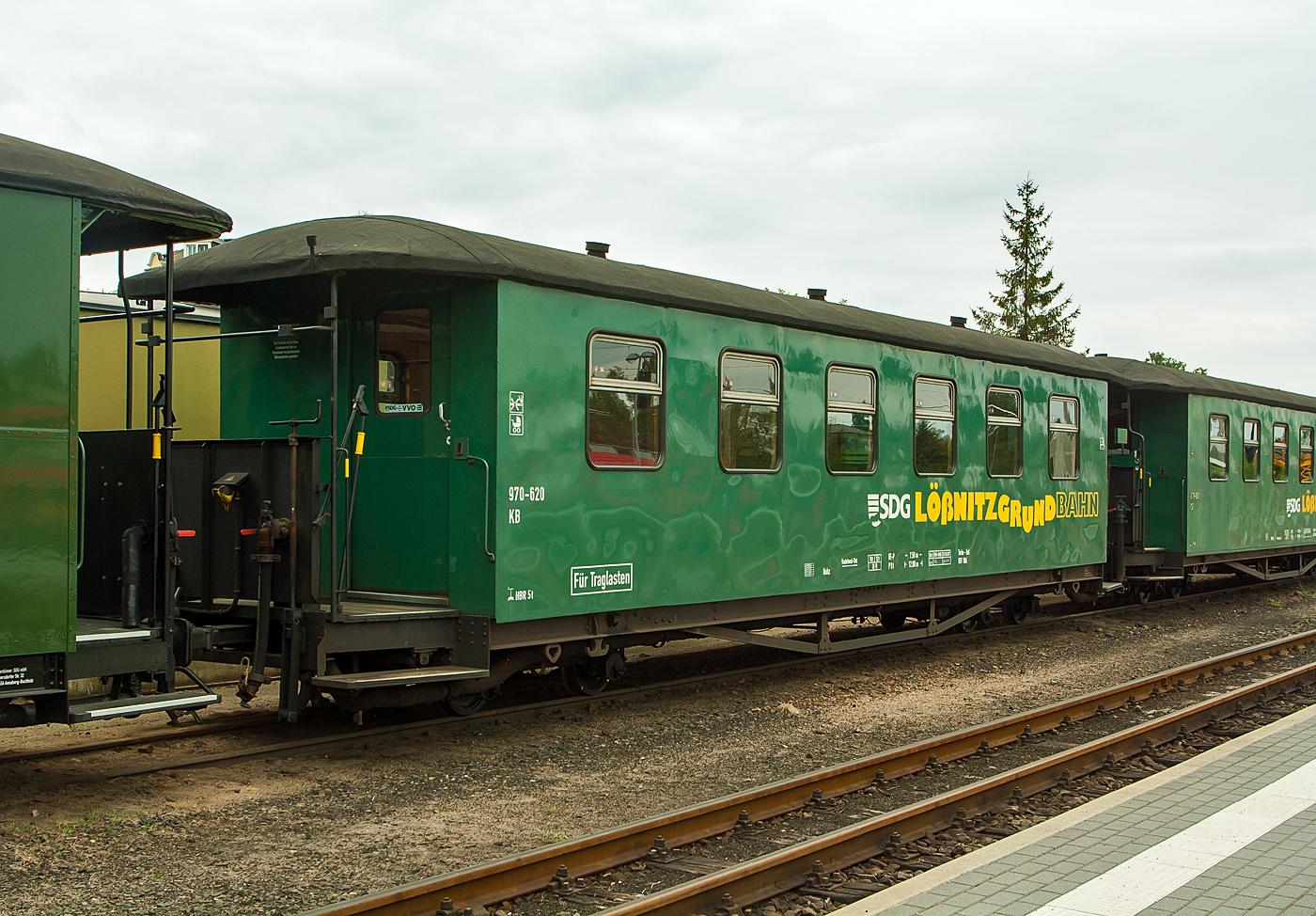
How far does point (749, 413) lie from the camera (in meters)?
9.38

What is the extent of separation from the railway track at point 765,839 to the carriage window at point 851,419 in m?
2.77

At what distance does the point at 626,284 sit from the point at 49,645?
14.0 feet

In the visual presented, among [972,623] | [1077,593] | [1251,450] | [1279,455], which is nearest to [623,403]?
[972,623]

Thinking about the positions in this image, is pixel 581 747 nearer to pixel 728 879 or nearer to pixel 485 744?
pixel 485 744

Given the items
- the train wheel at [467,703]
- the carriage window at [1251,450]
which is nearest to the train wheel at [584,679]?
the train wheel at [467,703]

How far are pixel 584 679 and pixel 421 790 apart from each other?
2.62 m

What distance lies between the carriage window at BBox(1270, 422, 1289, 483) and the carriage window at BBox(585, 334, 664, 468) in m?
14.2

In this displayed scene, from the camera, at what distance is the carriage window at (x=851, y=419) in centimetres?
1017

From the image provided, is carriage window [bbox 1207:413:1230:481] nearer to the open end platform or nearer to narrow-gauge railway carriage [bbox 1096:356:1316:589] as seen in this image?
narrow-gauge railway carriage [bbox 1096:356:1316:589]

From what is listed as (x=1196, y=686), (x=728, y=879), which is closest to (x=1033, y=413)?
(x=1196, y=686)

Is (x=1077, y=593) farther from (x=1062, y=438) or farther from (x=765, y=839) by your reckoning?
(x=765, y=839)

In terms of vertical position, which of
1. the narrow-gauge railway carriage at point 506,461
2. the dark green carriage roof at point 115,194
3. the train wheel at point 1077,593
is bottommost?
the train wheel at point 1077,593

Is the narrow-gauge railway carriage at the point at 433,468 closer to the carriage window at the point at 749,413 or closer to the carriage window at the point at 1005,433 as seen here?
the carriage window at the point at 749,413

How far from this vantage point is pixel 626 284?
817cm
